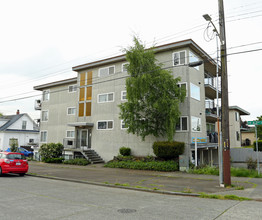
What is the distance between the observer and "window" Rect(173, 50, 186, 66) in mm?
19891

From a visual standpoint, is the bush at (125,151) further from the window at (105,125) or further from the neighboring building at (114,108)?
the window at (105,125)

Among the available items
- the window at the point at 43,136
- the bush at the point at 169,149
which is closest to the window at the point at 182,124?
the bush at the point at 169,149

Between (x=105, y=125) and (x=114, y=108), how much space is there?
195cm

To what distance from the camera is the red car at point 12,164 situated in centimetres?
1421

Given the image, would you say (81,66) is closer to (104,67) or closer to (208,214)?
(104,67)

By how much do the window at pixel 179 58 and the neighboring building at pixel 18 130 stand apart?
1121 inches

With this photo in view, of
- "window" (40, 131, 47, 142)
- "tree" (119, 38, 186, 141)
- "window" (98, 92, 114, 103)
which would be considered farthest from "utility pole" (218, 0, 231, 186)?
"window" (40, 131, 47, 142)

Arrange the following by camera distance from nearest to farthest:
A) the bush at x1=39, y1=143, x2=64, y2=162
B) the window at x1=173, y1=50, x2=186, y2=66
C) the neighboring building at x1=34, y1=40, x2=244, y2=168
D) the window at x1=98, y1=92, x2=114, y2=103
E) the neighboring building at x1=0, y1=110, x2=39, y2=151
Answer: the neighboring building at x1=34, y1=40, x2=244, y2=168
the window at x1=173, y1=50, x2=186, y2=66
the window at x1=98, y1=92, x2=114, y2=103
the bush at x1=39, y1=143, x2=64, y2=162
the neighboring building at x1=0, y1=110, x2=39, y2=151

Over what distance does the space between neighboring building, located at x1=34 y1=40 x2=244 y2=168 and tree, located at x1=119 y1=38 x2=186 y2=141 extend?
1283 mm

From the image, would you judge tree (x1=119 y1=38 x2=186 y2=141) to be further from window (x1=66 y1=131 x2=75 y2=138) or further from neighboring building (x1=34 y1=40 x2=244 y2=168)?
window (x1=66 y1=131 x2=75 y2=138)

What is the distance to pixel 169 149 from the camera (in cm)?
1778

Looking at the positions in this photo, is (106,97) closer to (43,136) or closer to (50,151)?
(50,151)

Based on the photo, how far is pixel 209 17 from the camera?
11.6 meters

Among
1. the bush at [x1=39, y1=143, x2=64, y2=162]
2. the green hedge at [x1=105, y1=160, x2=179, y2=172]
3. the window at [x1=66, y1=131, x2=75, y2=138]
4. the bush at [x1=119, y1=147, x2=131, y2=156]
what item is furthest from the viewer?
the window at [x1=66, y1=131, x2=75, y2=138]
